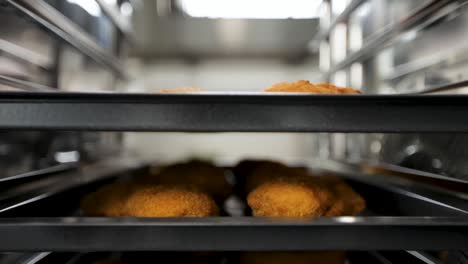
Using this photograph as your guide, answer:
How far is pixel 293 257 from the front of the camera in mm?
1123

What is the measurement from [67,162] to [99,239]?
3.44ft

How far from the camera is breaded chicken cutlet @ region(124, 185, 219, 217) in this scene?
101 cm

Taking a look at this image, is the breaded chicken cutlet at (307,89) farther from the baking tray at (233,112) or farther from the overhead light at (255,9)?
the overhead light at (255,9)

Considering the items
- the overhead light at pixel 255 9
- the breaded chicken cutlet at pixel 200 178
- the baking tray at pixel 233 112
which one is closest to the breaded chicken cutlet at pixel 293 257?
the breaded chicken cutlet at pixel 200 178

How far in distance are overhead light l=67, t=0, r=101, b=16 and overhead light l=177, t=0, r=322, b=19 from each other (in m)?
0.60

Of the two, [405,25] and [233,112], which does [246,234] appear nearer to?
[233,112]

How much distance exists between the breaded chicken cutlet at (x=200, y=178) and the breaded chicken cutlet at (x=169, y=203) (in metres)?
0.20

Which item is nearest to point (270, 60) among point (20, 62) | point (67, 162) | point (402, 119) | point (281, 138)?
point (281, 138)

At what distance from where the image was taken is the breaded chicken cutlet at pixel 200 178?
4.38ft

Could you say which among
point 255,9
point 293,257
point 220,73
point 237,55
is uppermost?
point 255,9

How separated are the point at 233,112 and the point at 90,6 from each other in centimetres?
128

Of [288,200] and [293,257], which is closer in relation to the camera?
[288,200]

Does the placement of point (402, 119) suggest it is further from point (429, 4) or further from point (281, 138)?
point (281, 138)

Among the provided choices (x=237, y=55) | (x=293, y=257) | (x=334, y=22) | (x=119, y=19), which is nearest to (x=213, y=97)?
(x=293, y=257)
